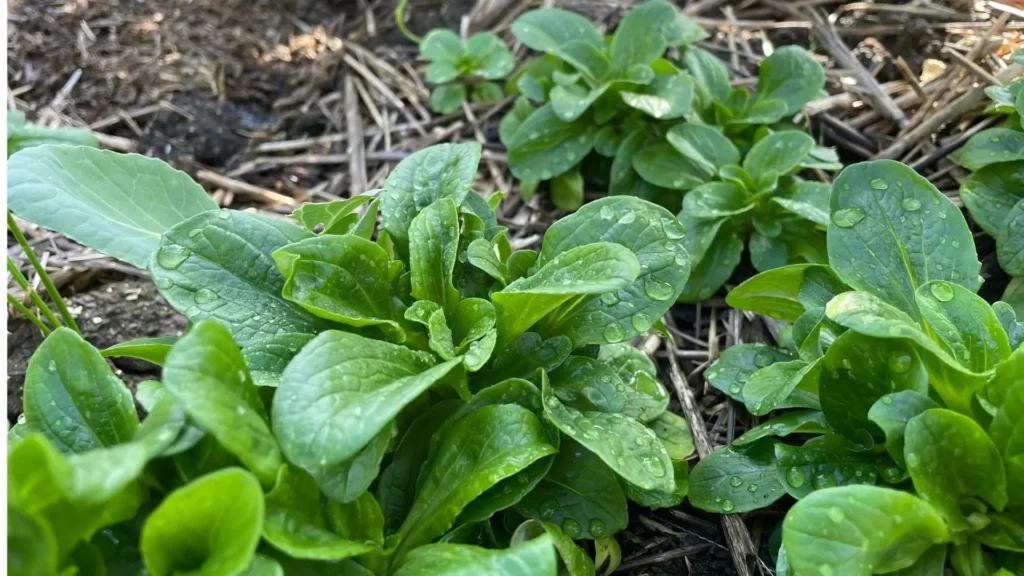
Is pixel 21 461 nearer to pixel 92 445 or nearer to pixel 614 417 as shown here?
pixel 92 445

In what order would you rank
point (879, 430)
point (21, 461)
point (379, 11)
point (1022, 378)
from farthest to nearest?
point (379, 11)
point (879, 430)
point (1022, 378)
point (21, 461)

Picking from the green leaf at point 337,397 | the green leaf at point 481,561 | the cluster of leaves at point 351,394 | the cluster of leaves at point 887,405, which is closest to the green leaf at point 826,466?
the cluster of leaves at point 887,405

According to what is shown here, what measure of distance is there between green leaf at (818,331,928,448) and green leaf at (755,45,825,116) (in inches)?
38.7

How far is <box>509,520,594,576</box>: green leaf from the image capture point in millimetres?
1084

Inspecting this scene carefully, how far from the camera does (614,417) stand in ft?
3.80

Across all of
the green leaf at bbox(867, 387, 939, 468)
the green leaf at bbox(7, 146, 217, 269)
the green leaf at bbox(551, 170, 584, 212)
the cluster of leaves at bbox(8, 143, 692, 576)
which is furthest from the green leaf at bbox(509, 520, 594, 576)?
the green leaf at bbox(551, 170, 584, 212)

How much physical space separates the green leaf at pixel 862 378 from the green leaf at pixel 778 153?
0.69 m

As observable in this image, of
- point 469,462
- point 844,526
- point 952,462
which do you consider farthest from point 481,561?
point 952,462

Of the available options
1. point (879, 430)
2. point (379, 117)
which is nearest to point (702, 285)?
point (879, 430)

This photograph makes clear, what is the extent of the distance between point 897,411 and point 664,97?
1.06 metres

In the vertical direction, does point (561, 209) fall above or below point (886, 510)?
below

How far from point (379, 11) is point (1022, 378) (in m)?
2.32

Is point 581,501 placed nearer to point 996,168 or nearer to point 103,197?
point 103,197

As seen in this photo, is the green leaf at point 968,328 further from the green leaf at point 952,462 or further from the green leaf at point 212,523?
the green leaf at point 212,523
